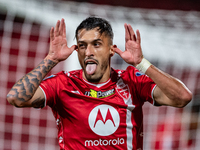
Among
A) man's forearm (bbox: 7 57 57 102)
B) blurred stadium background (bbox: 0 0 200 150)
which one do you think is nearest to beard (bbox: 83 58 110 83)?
man's forearm (bbox: 7 57 57 102)

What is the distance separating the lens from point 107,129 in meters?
1.85

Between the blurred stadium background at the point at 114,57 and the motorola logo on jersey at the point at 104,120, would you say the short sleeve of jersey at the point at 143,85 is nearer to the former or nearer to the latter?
the motorola logo on jersey at the point at 104,120

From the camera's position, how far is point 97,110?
188 cm

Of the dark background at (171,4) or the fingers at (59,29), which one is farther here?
the dark background at (171,4)

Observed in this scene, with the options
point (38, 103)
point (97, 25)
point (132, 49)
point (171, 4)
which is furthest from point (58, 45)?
point (171, 4)

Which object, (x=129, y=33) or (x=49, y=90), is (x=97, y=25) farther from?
(x=49, y=90)

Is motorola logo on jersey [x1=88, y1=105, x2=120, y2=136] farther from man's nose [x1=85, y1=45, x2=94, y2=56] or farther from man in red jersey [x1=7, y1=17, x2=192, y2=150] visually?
man's nose [x1=85, y1=45, x2=94, y2=56]

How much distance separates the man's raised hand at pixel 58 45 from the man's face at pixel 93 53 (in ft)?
0.40

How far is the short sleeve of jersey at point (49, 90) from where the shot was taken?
179cm

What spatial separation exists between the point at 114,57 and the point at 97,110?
266 centimetres

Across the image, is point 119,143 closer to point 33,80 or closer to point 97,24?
point 33,80

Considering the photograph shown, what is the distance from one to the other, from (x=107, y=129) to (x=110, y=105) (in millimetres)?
188

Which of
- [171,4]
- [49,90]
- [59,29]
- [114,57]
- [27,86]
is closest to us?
[27,86]

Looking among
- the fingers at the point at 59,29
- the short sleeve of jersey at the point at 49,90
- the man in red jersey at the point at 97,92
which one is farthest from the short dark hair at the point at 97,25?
the short sleeve of jersey at the point at 49,90
